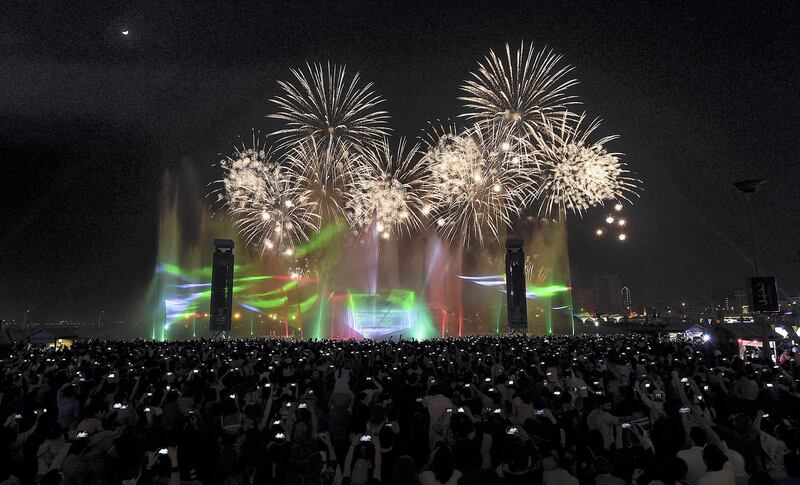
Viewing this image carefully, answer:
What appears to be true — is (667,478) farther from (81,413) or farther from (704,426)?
(81,413)

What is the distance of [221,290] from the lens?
3288cm

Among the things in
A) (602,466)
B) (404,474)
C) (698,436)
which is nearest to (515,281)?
(698,436)

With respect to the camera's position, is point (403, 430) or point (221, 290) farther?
point (221, 290)

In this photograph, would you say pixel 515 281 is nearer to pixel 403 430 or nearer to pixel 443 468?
pixel 403 430

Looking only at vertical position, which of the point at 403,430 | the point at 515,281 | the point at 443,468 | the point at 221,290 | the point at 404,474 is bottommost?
the point at 403,430

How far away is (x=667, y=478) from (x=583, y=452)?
1.36m

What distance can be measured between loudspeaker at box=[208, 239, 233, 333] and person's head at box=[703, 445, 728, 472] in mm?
30601

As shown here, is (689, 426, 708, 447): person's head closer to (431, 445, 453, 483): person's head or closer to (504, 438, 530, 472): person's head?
(504, 438, 530, 472): person's head

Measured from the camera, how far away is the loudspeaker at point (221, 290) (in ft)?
107

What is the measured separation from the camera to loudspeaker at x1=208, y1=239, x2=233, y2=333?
32.6 meters

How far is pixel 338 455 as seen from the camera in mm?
7223

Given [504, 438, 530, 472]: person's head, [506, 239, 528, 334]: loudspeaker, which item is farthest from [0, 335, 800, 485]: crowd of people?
[506, 239, 528, 334]: loudspeaker

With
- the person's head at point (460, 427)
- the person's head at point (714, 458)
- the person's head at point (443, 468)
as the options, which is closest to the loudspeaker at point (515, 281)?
the person's head at point (460, 427)

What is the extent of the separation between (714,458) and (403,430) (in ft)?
13.9
